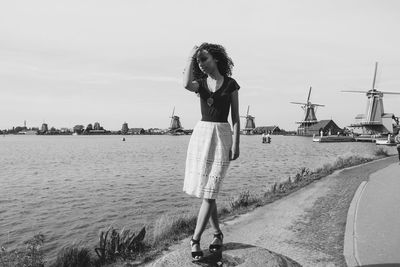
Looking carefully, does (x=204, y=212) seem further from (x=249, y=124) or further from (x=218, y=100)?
(x=249, y=124)

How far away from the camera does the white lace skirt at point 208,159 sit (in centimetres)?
409

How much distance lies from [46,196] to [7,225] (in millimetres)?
5186

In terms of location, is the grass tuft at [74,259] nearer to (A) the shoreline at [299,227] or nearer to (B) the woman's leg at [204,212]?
(A) the shoreline at [299,227]

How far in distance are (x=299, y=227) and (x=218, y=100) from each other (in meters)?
4.76

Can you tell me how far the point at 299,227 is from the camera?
7820 millimetres

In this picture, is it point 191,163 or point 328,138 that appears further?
point 328,138

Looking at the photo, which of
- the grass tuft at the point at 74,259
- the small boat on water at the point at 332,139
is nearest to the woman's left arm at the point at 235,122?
the grass tuft at the point at 74,259

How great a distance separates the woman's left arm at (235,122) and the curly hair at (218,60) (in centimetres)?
33

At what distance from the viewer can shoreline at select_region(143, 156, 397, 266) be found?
20.2ft

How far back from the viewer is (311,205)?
10.1 m

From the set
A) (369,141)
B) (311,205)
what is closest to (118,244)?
(311,205)

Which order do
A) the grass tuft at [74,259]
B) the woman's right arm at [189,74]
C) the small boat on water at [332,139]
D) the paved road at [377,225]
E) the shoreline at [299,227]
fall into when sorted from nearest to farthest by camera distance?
1. the woman's right arm at [189,74]
2. the paved road at [377,225]
3. the shoreline at [299,227]
4. the grass tuft at [74,259]
5. the small boat on water at [332,139]

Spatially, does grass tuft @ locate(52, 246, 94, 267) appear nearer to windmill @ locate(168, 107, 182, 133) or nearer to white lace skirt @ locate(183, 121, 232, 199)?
white lace skirt @ locate(183, 121, 232, 199)

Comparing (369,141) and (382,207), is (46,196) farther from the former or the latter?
(369,141)
